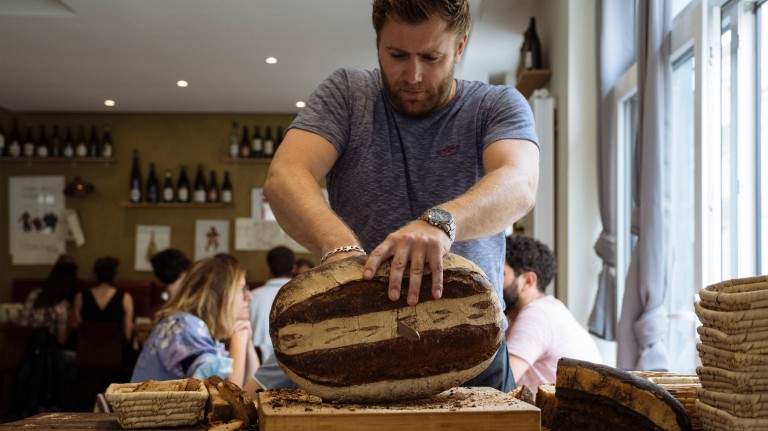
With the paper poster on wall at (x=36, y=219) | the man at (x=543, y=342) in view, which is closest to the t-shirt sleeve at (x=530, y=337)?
the man at (x=543, y=342)

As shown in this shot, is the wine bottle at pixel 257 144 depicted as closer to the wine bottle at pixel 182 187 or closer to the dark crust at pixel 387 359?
the wine bottle at pixel 182 187

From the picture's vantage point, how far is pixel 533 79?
5516mm

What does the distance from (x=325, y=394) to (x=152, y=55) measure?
6001mm

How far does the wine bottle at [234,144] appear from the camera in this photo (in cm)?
928

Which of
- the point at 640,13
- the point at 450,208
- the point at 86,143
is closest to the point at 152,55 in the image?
the point at 86,143

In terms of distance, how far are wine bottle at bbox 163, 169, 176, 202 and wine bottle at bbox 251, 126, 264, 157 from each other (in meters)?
0.91

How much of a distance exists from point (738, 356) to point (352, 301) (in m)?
0.48

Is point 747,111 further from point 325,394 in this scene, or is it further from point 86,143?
point 86,143

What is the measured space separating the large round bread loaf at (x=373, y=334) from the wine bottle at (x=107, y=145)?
28.2 feet

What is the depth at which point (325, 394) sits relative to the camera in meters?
1.19

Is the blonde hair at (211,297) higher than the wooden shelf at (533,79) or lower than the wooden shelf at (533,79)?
lower

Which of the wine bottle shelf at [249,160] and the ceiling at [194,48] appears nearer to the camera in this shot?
the ceiling at [194,48]

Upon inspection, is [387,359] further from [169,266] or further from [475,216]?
[169,266]

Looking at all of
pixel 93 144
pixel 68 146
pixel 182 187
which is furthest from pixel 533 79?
pixel 68 146
